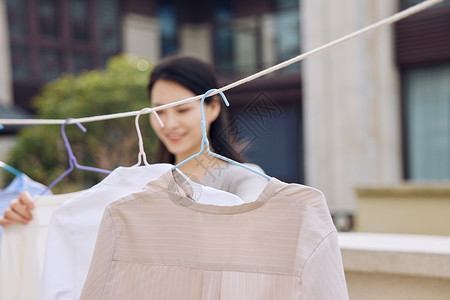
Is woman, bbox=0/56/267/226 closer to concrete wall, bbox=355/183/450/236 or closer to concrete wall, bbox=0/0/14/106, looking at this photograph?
concrete wall, bbox=355/183/450/236

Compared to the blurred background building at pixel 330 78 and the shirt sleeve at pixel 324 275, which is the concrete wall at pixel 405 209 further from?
the shirt sleeve at pixel 324 275

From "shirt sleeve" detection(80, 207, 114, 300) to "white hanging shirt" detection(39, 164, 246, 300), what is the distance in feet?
0.50

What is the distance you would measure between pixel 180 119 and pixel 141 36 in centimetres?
1050

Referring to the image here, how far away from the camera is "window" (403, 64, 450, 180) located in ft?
22.9

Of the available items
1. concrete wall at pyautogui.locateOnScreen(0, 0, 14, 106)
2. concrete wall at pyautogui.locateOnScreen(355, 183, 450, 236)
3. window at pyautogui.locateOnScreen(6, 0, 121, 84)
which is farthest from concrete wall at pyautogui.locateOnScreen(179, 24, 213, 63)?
concrete wall at pyautogui.locateOnScreen(355, 183, 450, 236)

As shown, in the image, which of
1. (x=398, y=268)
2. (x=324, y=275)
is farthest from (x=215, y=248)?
(x=398, y=268)

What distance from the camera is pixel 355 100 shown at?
23.4 feet

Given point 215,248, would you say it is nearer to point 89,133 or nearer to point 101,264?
point 101,264

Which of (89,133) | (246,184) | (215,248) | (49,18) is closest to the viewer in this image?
(215,248)

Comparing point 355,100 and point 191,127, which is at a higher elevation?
point 355,100

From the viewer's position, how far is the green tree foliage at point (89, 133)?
7293 mm

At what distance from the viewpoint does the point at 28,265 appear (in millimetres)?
1514

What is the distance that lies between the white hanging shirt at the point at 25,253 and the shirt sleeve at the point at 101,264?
1.44ft

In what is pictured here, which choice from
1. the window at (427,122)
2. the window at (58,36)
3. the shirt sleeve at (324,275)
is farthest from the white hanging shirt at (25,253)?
the window at (58,36)
